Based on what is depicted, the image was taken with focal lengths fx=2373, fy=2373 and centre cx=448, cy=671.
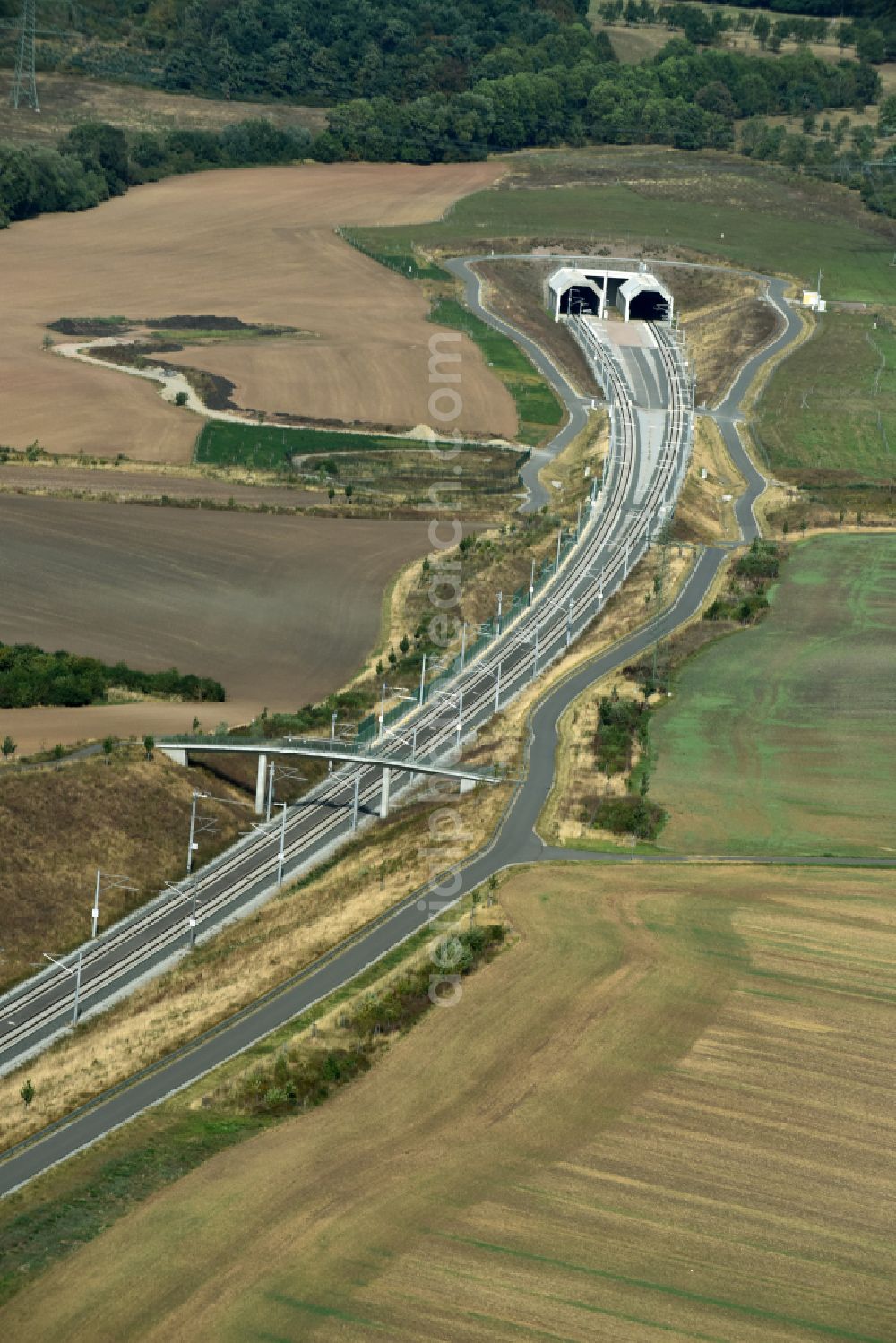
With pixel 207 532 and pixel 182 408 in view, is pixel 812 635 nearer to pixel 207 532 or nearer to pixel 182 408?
pixel 207 532

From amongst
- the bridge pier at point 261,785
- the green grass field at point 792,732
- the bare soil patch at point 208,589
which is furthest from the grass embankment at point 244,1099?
the bare soil patch at point 208,589

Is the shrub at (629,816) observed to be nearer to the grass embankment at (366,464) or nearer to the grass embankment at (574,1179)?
the grass embankment at (574,1179)

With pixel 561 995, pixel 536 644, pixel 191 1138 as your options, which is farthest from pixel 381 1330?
pixel 536 644

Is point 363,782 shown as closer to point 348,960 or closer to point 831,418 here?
point 348,960

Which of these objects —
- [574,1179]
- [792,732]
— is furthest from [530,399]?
[574,1179]

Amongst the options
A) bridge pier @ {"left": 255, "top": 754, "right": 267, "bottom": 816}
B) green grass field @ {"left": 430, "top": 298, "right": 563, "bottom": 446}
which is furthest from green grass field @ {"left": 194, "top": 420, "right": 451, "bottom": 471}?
bridge pier @ {"left": 255, "top": 754, "right": 267, "bottom": 816}

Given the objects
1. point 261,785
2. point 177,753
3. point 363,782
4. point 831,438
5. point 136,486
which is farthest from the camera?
point 831,438
